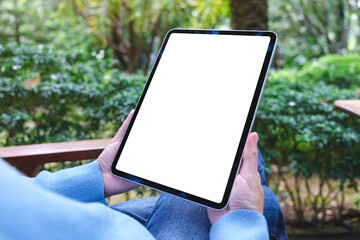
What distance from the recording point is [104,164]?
1128 mm

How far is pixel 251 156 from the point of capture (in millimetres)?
902

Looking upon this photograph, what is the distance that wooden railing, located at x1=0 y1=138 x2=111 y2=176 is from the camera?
4.54ft

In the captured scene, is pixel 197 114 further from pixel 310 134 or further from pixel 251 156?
pixel 310 134

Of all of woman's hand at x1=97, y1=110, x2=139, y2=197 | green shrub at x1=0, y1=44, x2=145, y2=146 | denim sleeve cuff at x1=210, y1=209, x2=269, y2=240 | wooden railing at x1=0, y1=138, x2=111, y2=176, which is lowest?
green shrub at x1=0, y1=44, x2=145, y2=146

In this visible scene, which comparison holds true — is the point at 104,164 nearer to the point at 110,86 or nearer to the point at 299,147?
the point at 110,86

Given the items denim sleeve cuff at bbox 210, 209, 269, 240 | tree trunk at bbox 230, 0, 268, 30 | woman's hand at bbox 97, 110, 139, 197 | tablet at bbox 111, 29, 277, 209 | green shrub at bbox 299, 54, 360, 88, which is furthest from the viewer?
green shrub at bbox 299, 54, 360, 88

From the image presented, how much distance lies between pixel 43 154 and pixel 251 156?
0.95 meters

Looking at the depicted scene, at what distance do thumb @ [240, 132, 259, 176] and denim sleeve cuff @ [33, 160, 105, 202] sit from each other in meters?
0.49

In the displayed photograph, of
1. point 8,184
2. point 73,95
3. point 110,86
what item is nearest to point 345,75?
point 110,86

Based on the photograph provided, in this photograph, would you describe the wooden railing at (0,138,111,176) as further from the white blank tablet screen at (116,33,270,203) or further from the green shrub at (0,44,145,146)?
the green shrub at (0,44,145,146)

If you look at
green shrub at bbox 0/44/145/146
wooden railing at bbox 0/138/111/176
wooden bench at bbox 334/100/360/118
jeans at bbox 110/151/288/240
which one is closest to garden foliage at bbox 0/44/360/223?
green shrub at bbox 0/44/145/146

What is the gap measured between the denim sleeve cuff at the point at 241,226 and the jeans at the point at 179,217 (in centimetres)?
15

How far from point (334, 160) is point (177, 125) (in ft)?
5.70

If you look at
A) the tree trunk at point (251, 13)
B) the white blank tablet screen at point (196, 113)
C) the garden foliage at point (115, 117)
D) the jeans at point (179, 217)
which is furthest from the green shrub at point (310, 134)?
the white blank tablet screen at point (196, 113)
